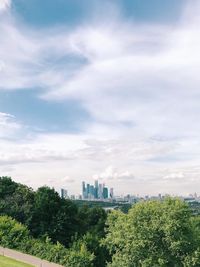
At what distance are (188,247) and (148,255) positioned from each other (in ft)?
11.9

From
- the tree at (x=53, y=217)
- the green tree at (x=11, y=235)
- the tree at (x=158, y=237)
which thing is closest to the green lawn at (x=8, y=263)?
the green tree at (x=11, y=235)

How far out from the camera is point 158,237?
40906 mm

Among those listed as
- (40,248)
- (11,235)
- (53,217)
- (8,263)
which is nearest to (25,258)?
(40,248)

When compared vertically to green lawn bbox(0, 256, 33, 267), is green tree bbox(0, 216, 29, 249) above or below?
above

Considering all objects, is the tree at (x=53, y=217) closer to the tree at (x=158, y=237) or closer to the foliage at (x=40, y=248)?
the foliage at (x=40, y=248)

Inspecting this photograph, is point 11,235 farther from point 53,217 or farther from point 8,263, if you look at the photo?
point 53,217

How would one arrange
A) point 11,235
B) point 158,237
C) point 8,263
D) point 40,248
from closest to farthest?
point 8,263, point 158,237, point 40,248, point 11,235

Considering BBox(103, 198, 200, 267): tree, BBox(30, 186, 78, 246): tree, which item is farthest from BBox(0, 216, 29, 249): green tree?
BBox(30, 186, 78, 246): tree

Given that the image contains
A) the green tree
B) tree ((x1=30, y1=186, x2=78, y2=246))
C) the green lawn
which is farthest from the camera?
tree ((x1=30, y1=186, x2=78, y2=246))

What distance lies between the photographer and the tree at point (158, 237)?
39.6 meters

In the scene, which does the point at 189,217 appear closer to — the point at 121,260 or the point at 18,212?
the point at 121,260

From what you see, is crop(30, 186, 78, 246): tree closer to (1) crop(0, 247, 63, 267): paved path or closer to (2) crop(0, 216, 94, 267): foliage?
(2) crop(0, 216, 94, 267): foliage

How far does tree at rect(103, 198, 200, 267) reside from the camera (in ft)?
130

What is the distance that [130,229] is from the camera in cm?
4194
